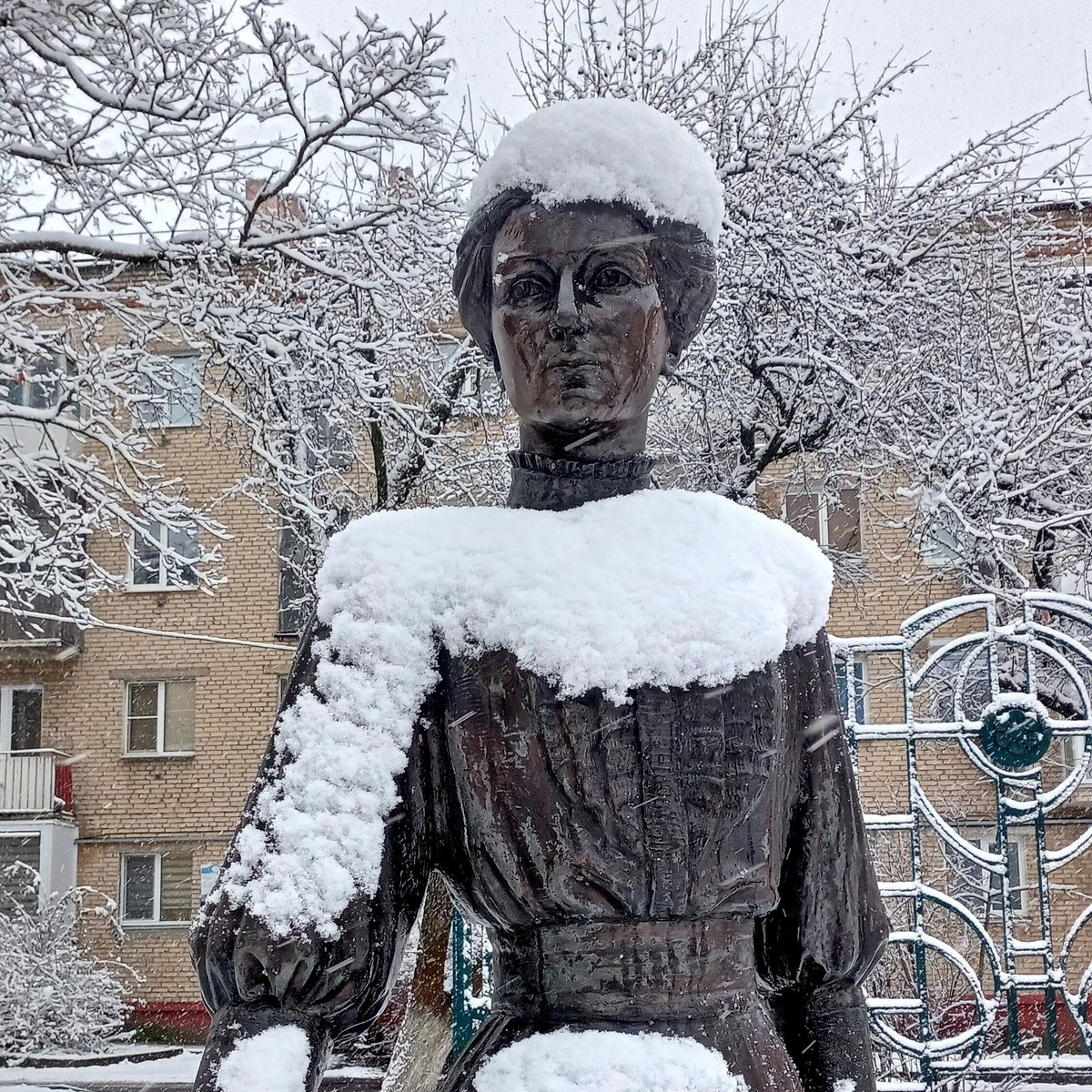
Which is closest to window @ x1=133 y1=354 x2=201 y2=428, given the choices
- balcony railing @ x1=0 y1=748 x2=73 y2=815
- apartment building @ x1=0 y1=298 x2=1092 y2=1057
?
apartment building @ x1=0 y1=298 x2=1092 y2=1057

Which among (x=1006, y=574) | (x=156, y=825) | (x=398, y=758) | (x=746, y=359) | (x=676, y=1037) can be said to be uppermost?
(x=746, y=359)

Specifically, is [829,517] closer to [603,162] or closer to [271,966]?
[603,162]

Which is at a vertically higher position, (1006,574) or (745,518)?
(1006,574)

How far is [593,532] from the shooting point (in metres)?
1.48

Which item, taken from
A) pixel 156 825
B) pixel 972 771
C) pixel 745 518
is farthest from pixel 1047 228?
pixel 156 825

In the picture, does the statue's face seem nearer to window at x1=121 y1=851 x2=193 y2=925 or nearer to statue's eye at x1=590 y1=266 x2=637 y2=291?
statue's eye at x1=590 y1=266 x2=637 y2=291

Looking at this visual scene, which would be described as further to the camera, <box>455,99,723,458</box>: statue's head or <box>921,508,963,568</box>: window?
<box>921,508,963,568</box>: window

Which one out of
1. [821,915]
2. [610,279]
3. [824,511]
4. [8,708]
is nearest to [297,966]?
[821,915]

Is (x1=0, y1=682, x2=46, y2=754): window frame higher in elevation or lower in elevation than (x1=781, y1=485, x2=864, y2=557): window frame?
lower

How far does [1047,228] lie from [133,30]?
780cm

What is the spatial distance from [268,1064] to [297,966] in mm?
89

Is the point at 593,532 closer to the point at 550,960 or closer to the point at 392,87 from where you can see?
the point at 550,960

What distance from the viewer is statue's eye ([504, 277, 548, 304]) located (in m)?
1.53

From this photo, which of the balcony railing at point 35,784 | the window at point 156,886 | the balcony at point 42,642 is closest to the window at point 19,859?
the balcony railing at point 35,784
